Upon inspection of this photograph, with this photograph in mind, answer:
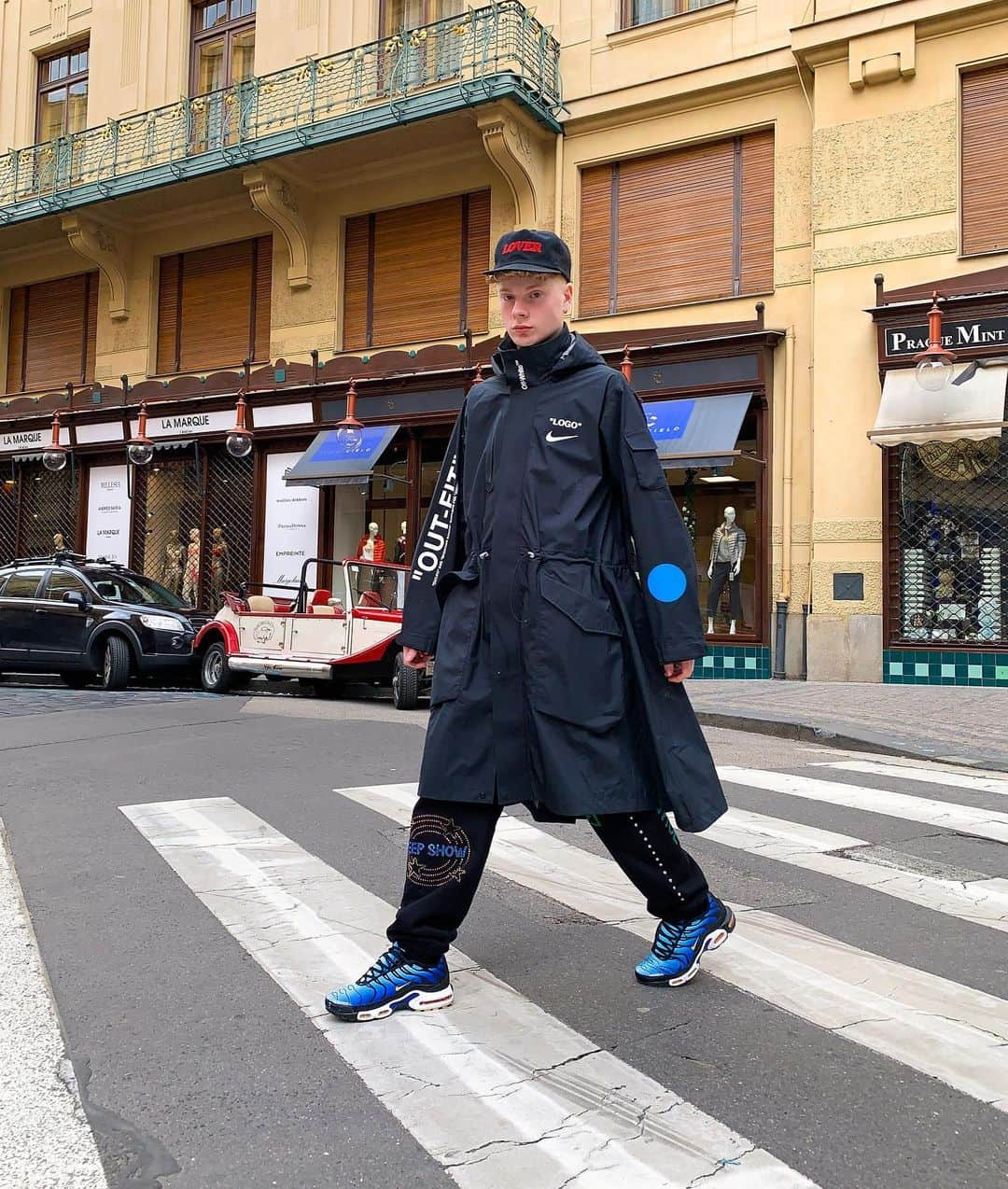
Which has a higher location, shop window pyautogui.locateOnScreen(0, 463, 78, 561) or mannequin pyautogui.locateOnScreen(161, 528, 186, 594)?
shop window pyautogui.locateOnScreen(0, 463, 78, 561)

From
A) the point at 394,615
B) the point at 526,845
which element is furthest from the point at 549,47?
the point at 526,845

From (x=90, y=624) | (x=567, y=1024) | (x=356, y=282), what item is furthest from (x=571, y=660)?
(x=356, y=282)

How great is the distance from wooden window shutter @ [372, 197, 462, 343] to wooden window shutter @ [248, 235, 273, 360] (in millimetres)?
2341

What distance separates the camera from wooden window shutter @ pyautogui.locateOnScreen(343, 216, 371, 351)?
60.5ft

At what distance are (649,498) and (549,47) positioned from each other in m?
15.4

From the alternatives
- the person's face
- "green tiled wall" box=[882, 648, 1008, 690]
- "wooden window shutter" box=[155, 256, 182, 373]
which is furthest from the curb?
"wooden window shutter" box=[155, 256, 182, 373]

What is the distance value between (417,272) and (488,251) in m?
1.32

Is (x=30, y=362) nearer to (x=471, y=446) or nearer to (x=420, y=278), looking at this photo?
(x=420, y=278)

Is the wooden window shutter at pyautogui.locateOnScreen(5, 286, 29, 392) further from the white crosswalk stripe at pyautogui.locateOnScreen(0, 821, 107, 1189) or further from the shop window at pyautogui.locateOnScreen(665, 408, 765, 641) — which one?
the white crosswalk stripe at pyautogui.locateOnScreen(0, 821, 107, 1189)

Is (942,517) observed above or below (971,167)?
below

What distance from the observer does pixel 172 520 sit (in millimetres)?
20562

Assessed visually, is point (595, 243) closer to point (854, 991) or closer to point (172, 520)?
point (172, 520)

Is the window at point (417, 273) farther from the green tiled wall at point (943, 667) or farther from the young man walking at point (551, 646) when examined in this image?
the young man walking at point (551, 646)

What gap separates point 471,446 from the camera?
3166mm
